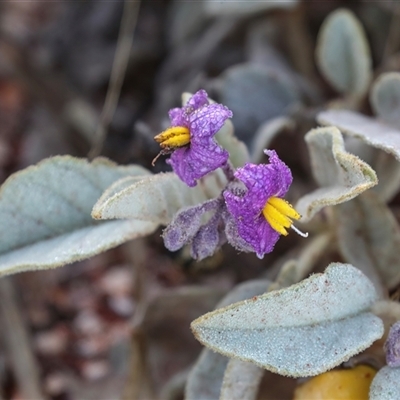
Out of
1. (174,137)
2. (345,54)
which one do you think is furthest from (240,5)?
(174,137)

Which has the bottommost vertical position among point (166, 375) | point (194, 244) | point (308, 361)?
point (166, 375)

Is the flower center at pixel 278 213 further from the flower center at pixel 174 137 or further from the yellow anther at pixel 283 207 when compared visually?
the flower center at pixel 174 137

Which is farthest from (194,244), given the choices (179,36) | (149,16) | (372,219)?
(149,16)

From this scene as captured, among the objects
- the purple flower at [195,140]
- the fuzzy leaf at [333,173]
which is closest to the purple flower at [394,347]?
the fuzzy leaf at [333,173]

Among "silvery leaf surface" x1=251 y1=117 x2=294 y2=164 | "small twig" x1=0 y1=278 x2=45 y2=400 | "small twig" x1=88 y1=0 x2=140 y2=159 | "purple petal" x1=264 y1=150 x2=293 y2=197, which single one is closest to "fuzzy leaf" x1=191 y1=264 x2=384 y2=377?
"purple petal" x1=264 y1=150 x2=293 y2=197

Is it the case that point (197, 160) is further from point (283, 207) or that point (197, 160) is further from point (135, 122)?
point (135, 122)

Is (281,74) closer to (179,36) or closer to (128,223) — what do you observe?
(179,36)
